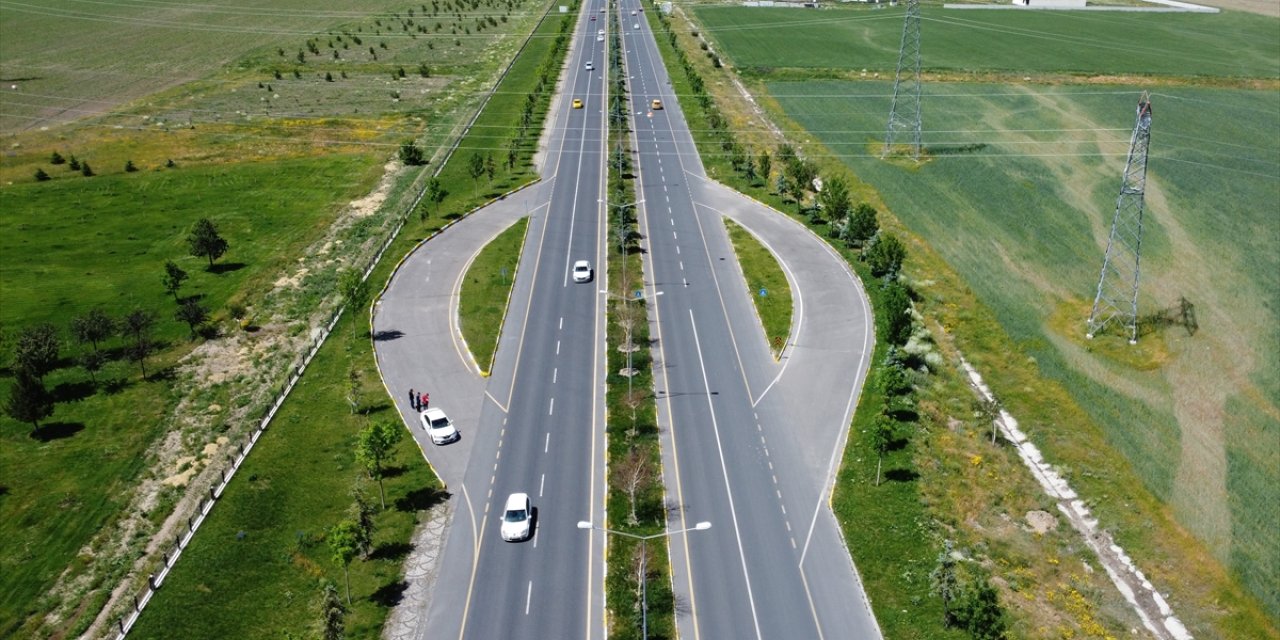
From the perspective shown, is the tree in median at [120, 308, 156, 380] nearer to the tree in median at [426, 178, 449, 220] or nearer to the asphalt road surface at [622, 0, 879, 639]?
the tree in median at [426, 178, 449, 220]

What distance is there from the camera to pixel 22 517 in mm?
61938

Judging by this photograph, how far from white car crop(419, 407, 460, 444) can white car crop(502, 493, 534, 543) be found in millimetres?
9900

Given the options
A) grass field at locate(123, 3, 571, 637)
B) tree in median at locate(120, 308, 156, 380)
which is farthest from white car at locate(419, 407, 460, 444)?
tree in median at locate(120, 308, 156, 380)

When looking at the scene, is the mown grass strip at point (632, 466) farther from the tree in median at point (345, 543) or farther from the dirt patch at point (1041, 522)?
the dirt patch at point (1041, 522)

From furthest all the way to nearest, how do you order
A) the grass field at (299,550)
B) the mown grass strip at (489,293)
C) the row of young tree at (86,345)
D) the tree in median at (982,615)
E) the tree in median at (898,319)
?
1. the mown grass strip at (489,293)
2. the tree in median at (898,319)
3. the row of young tree at (86,345)
4. the grass field at (299,550)
5. the tree in median at (982,615)

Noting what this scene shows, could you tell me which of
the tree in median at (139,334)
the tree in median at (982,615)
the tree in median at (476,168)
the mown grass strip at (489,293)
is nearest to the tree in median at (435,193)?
the tree in median at (476,168)

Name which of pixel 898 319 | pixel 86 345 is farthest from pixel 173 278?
pixel 898 319

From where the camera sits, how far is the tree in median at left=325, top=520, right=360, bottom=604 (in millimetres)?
54250

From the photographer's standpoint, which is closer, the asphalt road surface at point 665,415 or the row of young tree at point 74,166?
the asphalt road surface at point 665,415

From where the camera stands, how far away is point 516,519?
5978 centimetres

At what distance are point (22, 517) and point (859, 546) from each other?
54.6 meters

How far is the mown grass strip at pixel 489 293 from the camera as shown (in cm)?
8412

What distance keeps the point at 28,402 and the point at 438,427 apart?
30413mm

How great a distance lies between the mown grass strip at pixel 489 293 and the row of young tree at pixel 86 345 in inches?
963
